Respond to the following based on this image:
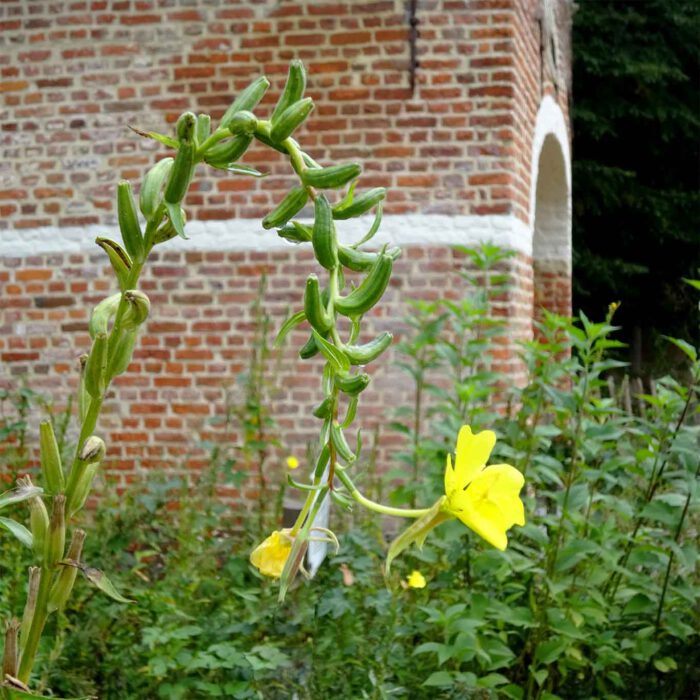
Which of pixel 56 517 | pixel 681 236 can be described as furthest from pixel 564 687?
pixel 681 236

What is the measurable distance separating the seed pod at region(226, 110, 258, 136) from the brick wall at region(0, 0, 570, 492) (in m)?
4.55

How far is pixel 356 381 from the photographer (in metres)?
0.55

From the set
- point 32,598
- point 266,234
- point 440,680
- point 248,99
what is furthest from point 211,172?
point 32,598

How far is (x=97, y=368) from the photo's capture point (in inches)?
23.4

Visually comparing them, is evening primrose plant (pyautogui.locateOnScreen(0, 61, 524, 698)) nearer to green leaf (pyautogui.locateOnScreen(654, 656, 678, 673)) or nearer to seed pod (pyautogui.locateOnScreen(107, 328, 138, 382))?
seed pod (pyautogui.locateOnScreen(107, 328, 138, 382))

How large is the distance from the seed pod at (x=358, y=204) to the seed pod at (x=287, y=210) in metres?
0.02

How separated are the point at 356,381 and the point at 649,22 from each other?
1397 centimetres

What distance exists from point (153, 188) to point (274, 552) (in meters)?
0.24

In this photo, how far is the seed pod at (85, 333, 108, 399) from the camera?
23.3 inches

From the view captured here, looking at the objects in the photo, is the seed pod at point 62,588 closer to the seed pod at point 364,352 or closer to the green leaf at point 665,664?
the seed pod at point 364,352

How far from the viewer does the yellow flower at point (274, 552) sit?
67 cm

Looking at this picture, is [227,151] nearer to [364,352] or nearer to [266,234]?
[364,352]

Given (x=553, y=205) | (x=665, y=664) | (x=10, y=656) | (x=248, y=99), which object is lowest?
(x=665, y=664)

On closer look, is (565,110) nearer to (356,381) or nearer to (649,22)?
(649,22)
